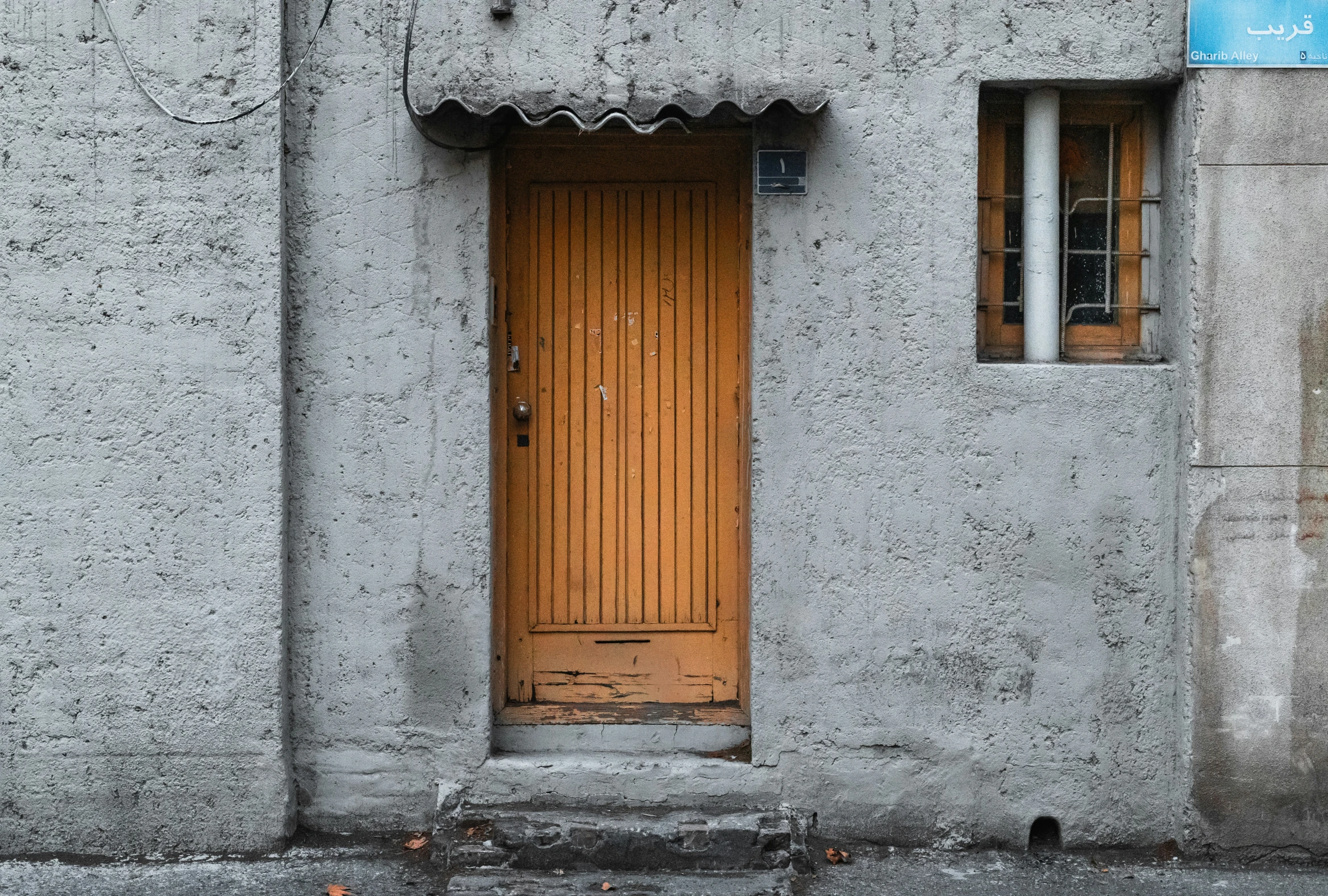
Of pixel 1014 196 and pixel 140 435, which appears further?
pixel 1014 196

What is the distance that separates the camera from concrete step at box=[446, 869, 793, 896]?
3994mm

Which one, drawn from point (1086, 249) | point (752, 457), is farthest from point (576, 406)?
point (1086, 249)

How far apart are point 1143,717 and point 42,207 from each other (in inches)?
185

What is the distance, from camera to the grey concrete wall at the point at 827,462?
14.1 ft

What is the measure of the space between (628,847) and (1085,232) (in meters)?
3.05

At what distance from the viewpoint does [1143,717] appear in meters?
4.38

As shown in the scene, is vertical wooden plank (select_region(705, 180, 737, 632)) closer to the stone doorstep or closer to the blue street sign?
the stone doorstep

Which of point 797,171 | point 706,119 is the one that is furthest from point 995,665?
point 706,119

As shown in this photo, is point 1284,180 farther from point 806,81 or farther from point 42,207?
point 42,207

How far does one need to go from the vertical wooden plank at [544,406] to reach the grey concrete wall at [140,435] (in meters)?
1.03

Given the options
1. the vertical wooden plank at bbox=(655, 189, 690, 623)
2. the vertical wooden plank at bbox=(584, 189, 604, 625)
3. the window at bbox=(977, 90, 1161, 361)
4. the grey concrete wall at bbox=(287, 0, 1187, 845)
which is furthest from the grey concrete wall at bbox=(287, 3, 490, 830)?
the window at bbox=(977, 90, 1161, 361)

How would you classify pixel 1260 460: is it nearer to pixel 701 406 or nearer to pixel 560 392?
pixel 701 406

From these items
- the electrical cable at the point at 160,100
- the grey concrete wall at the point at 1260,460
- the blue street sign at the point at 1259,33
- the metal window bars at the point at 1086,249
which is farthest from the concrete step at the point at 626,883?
the blue street sign at the point at 1259,33

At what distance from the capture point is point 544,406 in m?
4.67
